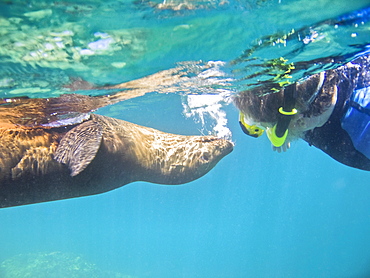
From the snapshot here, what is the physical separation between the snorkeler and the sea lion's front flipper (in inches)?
101

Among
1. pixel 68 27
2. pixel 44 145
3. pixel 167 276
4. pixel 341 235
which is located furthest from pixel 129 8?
pixel 341 235

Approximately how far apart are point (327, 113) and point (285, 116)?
1.94ft

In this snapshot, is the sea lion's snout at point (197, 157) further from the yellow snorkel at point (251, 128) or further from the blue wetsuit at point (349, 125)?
the blue wetsuit at point (349, 125)

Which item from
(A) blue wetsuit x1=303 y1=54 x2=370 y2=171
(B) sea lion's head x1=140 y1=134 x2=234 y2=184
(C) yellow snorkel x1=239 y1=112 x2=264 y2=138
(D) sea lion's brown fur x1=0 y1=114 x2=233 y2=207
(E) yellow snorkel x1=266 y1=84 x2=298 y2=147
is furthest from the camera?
(B) sea lion's head x1=140 y1=134 x2=234 y2=184

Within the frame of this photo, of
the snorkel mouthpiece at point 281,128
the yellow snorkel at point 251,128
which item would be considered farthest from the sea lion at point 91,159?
the snorkel mouthpiece at point 281,128

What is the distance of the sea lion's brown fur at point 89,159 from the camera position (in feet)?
12.8

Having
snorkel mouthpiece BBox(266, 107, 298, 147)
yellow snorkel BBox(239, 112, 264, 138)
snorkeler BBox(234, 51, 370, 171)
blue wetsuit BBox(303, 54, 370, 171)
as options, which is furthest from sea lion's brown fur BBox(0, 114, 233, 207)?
blue wetsuit BBox(303, 54, 370, 171)

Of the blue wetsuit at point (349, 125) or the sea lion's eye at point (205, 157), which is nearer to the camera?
the blue wetsuit at point (349, 125)

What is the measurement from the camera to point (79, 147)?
3.96 m

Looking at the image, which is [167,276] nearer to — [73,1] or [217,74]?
[217,74]

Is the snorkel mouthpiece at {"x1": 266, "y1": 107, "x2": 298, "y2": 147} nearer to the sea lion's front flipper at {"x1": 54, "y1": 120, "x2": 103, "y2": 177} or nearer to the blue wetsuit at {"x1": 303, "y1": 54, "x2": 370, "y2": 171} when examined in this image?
the blue wetsuit at {"x1": 303, "y1": 54, "x2": 370, "y2": 171}

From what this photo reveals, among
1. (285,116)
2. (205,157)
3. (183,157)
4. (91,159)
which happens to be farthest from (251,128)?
(91,159)

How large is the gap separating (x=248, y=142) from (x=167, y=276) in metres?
29.8

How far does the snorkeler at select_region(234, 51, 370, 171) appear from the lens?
3.64 metres
